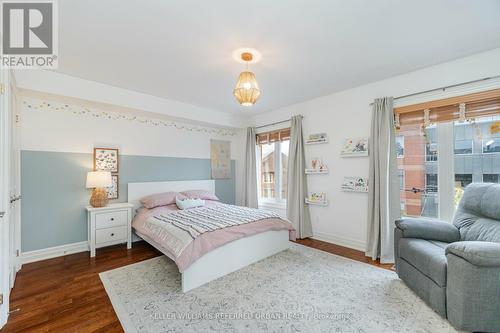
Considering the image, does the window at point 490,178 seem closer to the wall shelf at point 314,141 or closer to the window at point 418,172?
the window at point 418,172

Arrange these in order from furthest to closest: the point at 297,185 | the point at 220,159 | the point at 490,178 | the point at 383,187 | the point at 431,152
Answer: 1. the point at 220,159
2. the point at 297,185
3. the point at 383,187
4. the point at 431,152
5. the point at 490,178

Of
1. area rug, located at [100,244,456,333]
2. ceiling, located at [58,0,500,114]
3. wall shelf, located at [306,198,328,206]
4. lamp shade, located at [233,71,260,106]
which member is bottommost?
area rug, located at [100,244,456,333]

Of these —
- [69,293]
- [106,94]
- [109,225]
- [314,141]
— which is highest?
[106,94]

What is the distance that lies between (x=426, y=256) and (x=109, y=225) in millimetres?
3868

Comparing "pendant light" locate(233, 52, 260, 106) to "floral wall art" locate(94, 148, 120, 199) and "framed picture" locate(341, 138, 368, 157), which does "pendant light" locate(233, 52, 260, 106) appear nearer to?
"framed picture" locate(341, 138, 368, 157)

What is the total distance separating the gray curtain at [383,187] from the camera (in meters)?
2.89

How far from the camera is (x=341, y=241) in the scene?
352cm

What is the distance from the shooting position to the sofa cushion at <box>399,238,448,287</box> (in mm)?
1757

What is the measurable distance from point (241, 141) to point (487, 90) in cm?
411

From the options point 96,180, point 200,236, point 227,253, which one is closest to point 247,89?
point 200,236

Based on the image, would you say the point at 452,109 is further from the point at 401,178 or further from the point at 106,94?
the point at 106,94

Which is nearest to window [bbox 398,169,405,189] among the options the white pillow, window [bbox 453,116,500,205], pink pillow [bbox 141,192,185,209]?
window [bbox 453,116,500,205]

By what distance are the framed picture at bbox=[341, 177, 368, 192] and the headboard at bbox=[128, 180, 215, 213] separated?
2.73 metres

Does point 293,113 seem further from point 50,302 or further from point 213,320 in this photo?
point 50,302
